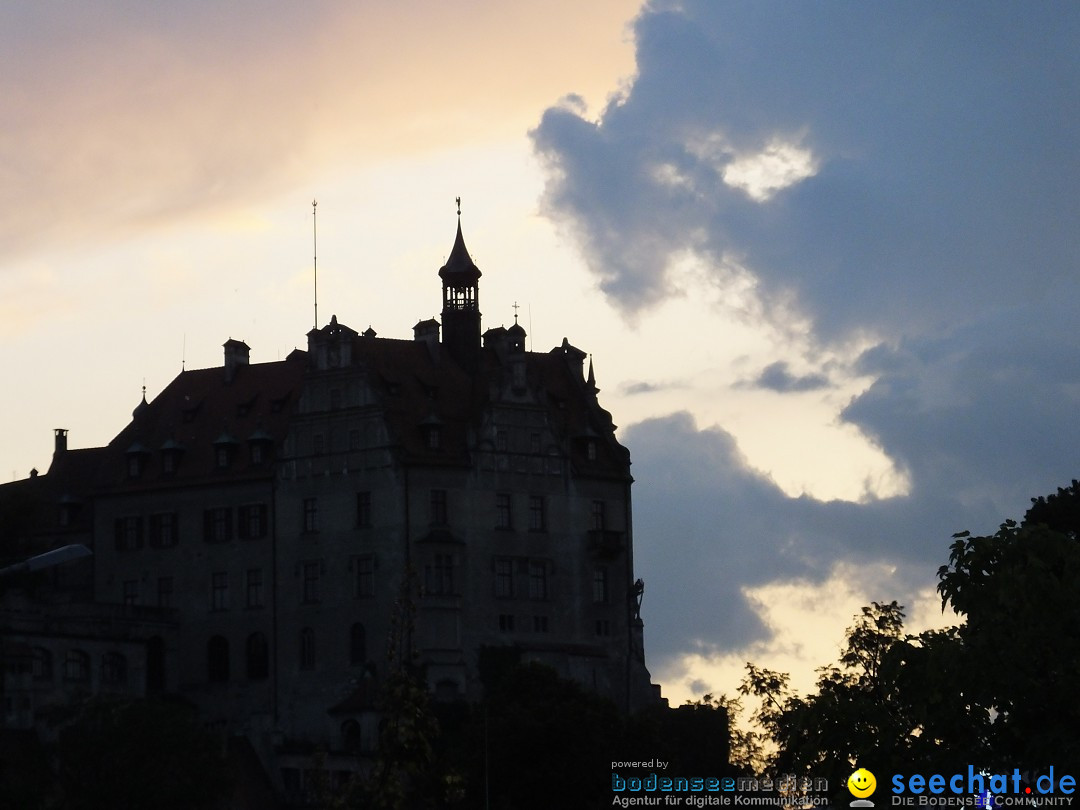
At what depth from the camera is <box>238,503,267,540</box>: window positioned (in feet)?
482

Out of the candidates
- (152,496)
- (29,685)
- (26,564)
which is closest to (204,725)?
(29,685)

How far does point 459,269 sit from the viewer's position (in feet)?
513

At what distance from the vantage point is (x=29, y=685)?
439 ft

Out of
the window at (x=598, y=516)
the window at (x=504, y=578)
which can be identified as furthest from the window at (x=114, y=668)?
the window at (x=598, y=516)

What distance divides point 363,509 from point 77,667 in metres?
18.3

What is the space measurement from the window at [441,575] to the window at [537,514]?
615 centimetres

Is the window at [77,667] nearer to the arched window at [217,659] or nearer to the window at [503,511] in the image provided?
the arched window at [217,659]

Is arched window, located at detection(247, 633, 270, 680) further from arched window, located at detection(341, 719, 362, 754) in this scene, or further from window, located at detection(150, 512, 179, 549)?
window, located at detection(150, 512, 179, 549)

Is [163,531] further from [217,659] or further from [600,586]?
[600,586]

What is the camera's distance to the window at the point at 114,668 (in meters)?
142

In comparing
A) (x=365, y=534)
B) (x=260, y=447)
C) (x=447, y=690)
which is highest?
(x=260, y=447)

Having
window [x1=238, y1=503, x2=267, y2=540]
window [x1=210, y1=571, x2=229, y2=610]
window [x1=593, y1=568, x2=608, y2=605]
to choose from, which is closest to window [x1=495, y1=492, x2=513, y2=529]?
window [x1=593, y1=568, x2=608, y2=605]

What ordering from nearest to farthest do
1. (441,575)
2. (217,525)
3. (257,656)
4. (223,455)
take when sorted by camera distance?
1. (441,575)
2. (257,656)
3. (217,525)
4. (223,455)

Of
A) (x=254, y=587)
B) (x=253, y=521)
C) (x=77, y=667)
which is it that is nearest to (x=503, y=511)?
(x=253, y=521)
